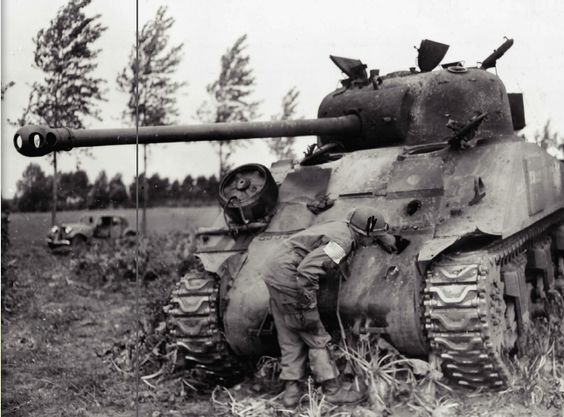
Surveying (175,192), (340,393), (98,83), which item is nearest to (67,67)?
(98,83)

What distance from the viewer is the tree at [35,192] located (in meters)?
13.3

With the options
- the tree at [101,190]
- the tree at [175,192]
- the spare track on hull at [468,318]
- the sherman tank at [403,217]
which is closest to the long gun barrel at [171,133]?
the sherman tank at [403,217]

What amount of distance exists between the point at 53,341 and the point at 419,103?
498 centimetres

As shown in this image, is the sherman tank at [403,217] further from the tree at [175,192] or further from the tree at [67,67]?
the tree at [175,192]

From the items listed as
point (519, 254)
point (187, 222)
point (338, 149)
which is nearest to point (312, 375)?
point (519, 254)

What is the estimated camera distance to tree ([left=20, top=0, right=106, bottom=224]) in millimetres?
7074

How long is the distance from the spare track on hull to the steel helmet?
53cm

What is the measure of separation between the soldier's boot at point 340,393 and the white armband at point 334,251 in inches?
38.1

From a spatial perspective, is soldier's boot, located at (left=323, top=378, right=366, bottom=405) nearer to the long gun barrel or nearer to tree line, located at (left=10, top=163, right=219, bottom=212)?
the long gun barrel

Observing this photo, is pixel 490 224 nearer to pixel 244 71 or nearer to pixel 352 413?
pixel 352 413

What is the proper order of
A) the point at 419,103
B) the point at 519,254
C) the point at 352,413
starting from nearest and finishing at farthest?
the point at 352,413 < the point at 519,254 < the point at 419,103

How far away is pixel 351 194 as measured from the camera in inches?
277

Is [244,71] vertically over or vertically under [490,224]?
over

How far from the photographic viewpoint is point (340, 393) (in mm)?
5977
